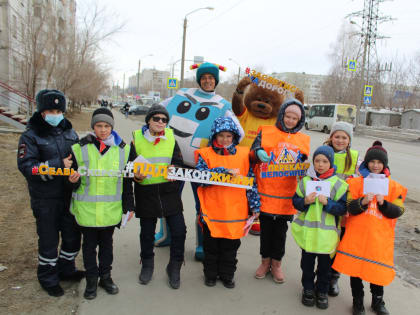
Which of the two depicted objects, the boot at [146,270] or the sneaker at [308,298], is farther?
the boot at [146,270]

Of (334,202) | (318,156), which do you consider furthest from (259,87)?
(334,202)

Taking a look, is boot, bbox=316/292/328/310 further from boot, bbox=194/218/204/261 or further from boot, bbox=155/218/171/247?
boot, bbox=155/218/171/247

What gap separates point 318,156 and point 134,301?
6.64 ft

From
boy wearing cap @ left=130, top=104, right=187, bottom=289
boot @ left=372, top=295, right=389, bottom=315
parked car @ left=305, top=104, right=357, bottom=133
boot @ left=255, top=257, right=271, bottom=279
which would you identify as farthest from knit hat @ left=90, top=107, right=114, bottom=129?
parked car @ left=305, top=104, right=357, bottom=133

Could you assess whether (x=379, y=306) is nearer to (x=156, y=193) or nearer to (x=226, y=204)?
(x=226, y=204)

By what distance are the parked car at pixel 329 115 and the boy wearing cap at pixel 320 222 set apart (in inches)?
968

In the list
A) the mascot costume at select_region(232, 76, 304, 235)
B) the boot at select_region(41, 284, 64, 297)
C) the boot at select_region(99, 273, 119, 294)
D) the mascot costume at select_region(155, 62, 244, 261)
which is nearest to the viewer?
the boot at select_region(41, 284, 64, 297)

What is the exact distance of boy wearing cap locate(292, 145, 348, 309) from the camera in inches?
108

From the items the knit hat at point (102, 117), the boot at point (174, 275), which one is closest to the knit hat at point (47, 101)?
the knit hat at point (102, 117)

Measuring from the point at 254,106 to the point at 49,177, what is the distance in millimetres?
2494

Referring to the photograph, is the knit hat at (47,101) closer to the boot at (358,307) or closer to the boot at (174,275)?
the boot at (174,275)

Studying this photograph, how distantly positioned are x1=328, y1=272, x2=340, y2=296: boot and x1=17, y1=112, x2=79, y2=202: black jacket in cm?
260

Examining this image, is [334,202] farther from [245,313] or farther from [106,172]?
[106,172]

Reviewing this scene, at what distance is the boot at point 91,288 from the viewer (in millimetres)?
2766
